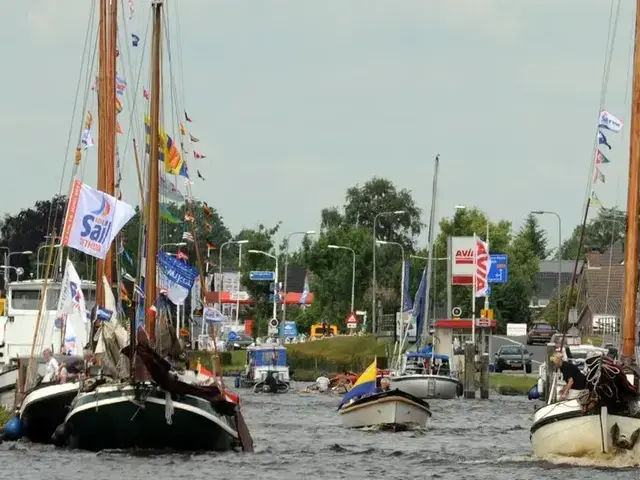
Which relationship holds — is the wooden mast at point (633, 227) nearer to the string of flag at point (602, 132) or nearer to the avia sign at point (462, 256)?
the string of flag at point (602, 132)

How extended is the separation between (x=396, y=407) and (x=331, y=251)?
4388 inches

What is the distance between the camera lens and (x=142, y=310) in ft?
145

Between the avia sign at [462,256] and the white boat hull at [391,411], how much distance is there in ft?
134

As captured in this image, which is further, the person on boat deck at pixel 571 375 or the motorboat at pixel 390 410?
the motorboat at pixel 390 410

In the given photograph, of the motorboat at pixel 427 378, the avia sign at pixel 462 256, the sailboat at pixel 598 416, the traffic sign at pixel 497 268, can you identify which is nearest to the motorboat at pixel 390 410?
the sailboat at pixel 598 416

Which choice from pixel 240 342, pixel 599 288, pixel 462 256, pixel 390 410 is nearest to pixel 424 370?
pixel 462 256

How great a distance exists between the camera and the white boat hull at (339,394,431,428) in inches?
2101

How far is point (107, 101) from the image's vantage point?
2044 inches

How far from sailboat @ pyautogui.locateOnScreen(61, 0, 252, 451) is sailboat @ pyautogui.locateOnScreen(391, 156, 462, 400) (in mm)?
30475

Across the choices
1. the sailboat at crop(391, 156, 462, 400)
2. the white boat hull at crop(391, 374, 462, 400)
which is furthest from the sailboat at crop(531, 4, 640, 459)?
the white boat hull at crop(391, 374, 462, 400)

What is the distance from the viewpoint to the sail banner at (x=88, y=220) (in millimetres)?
43219

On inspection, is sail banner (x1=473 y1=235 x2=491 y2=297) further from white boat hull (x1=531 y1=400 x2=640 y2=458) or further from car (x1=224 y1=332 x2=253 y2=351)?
car (x1=224 y1=332 x2=253 y2=351)

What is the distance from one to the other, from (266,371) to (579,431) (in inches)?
2026

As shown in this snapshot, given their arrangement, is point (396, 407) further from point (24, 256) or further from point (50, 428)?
point (24, 256)
